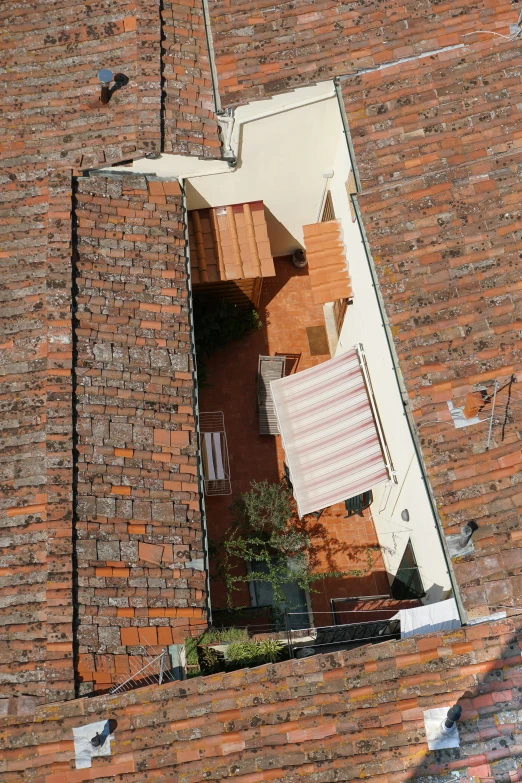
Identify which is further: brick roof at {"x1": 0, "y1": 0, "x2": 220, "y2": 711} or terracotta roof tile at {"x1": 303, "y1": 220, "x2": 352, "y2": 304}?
terracotta roof tile at {"x1": 303, "y1": 220, "x2": 352, "y2": 304}

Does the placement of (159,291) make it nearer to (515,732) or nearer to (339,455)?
(339,455)

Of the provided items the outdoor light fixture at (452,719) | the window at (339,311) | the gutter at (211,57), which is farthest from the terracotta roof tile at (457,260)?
the window at (339,311)

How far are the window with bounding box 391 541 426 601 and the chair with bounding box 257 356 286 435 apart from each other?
18.4 feet

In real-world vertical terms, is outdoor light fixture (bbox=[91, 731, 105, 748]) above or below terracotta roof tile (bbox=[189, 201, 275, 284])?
below

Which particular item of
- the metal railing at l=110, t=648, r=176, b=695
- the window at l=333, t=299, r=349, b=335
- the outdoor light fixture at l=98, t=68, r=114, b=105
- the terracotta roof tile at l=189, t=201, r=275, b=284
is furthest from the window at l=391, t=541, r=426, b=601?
the outdoor light fixture at l=98, t=68, r=114, b=105

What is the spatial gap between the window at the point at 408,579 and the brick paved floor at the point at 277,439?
1.15 meters

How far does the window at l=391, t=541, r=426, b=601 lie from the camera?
17.7 meters

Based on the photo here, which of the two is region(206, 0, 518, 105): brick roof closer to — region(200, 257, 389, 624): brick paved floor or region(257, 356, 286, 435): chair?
region(200, 257, 389, 624): brick paved floor

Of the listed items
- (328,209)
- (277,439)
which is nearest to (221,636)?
(277,439)

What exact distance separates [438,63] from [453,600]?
12.9 metres

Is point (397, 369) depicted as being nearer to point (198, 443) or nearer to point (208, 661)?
point (198, 443)

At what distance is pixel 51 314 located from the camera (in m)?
16.6

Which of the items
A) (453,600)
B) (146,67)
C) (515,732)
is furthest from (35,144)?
(515,732)

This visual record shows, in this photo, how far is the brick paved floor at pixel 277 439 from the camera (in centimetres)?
2039
